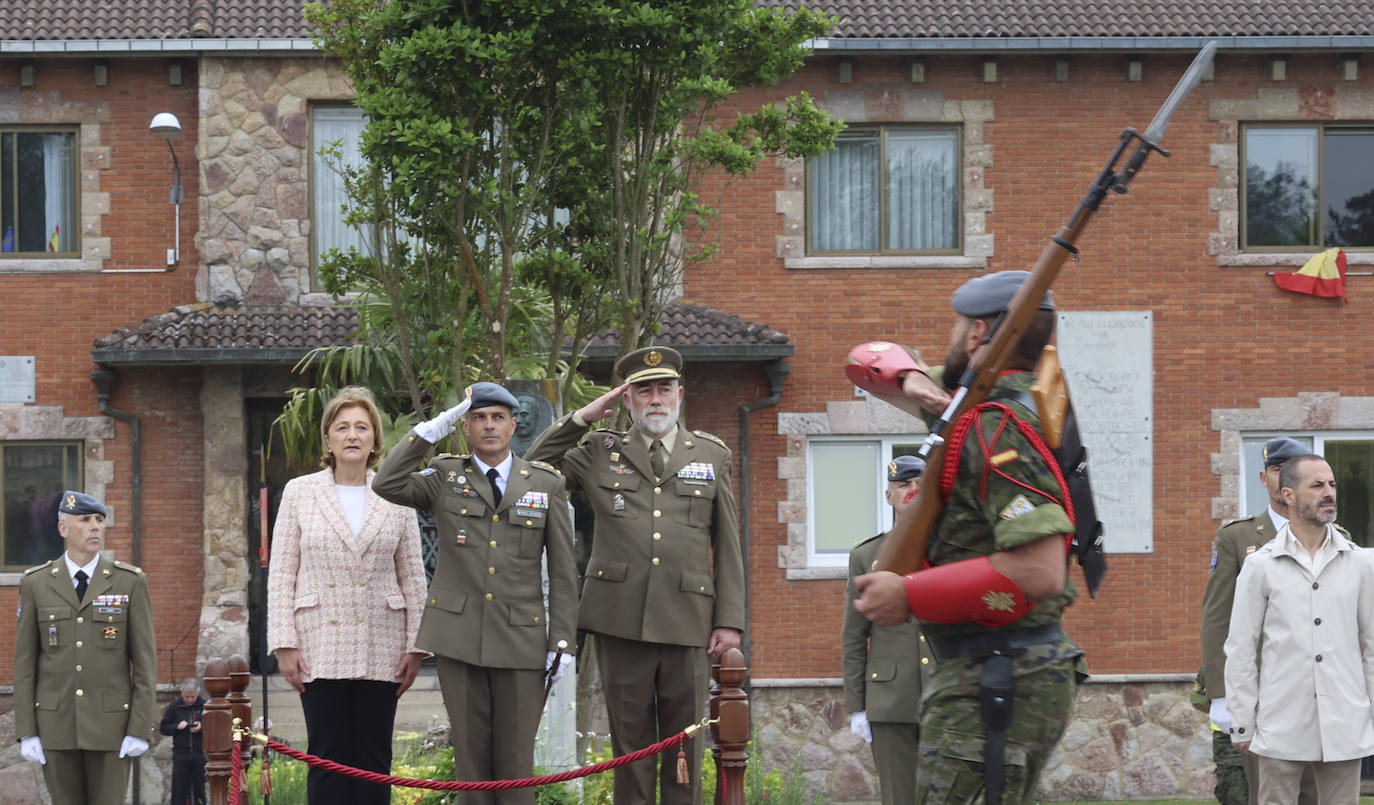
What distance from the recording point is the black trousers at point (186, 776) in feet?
41.0

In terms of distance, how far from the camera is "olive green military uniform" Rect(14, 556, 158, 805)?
9.12 meters

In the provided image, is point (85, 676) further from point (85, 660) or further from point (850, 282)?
point (850, 282)

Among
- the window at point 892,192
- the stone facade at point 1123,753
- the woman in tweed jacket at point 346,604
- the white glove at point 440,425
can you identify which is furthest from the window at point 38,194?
the white glove at point 440,425

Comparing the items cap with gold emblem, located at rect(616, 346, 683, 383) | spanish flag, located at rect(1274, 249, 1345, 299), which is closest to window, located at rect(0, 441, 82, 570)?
cap with gold emblem, located at rect(616, 346, 683, 383)

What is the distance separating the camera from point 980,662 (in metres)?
4.46

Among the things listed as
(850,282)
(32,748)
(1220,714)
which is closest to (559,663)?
(1220,714)

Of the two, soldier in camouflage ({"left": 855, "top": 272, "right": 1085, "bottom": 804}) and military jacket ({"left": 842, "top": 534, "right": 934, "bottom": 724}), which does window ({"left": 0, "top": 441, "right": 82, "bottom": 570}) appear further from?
soldier in camouflage ({"left": 855, "top": 272, "right": 1085, "bottom": 804})

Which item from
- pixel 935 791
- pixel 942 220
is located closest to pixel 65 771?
pixel 935 791

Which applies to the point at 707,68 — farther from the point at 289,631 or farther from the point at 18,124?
the point at 18,124

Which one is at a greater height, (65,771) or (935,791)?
(935,791)

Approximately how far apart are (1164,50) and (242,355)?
8733 mm

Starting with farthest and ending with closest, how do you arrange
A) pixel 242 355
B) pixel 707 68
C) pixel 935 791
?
pixel 242 355 → pixel 707 68 → pixel 935 791

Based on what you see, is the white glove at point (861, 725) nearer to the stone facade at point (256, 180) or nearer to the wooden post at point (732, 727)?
the wooden post at point (732, 727)

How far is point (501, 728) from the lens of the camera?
7113 millimetres
